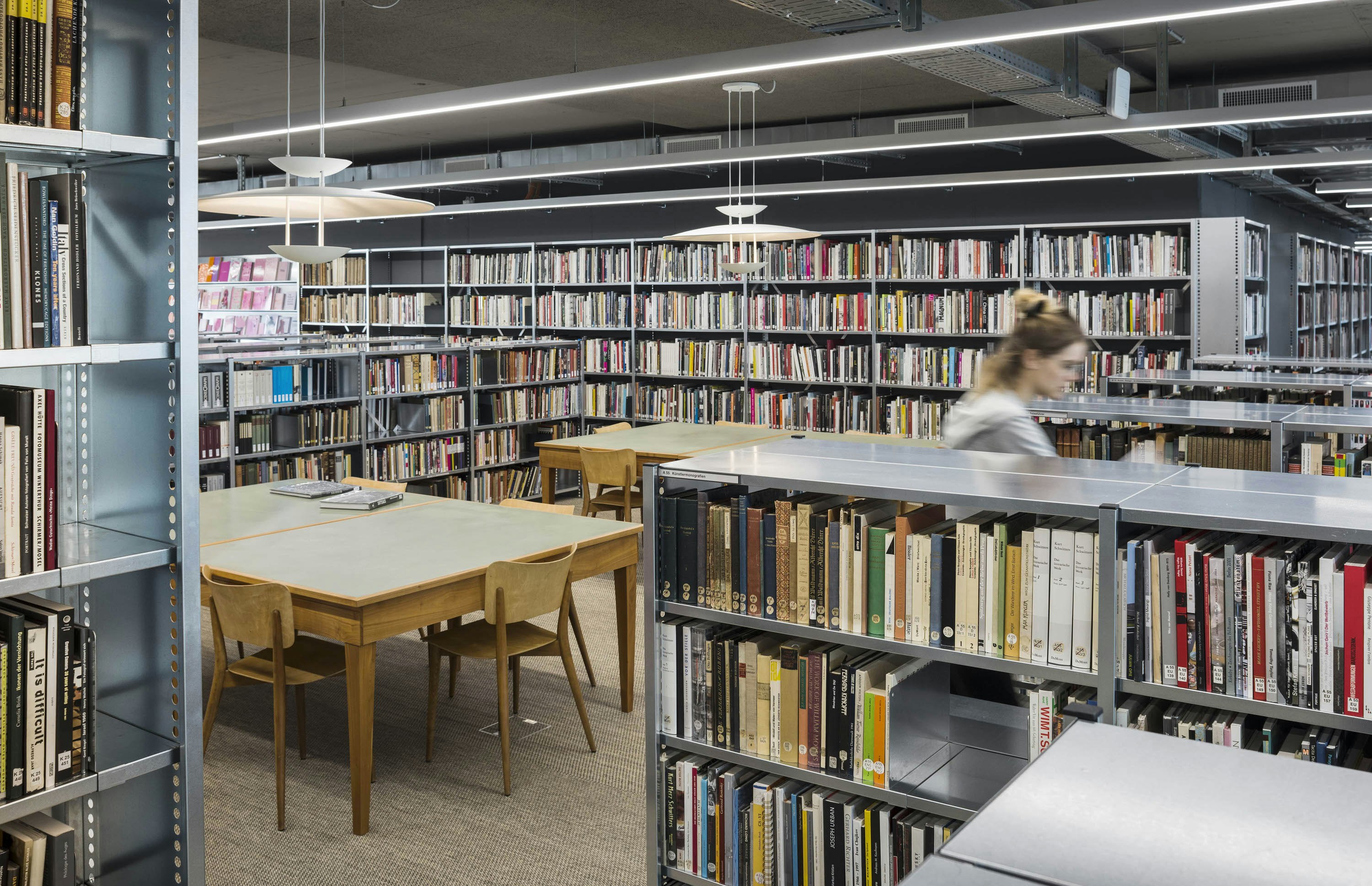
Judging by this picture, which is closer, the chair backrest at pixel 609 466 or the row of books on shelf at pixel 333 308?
the chair backrest at pixel 609 466

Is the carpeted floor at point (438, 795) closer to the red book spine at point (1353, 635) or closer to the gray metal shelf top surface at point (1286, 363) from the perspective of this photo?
the red book spine at point (1353, 635)

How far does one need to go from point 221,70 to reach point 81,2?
6.34 meters

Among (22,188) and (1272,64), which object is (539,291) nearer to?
(1272,64)

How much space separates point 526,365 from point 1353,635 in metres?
7.86

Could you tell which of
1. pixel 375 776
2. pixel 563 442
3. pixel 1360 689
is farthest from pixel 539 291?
pixel 1360 689

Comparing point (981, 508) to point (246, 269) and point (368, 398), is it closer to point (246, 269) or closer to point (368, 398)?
point (368, 398)

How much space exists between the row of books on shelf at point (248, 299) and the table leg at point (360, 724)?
11.0 metres

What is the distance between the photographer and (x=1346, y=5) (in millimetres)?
6004

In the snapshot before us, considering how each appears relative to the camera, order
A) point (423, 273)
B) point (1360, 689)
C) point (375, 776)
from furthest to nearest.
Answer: point (423, 273) → point (375, 776) → point (1360, 689)

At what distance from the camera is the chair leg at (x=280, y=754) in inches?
142

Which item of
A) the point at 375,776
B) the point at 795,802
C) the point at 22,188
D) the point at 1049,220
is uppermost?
the point at 1049,220

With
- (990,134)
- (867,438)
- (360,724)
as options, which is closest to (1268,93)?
(990,134)

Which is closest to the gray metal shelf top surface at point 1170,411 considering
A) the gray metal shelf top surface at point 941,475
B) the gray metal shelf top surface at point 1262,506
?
the gray metal shelf top surface at point 941,475

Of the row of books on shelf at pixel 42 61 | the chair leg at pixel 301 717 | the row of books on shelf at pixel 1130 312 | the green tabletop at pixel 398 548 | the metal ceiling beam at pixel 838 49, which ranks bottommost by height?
the chair leg at pixel 301 717
